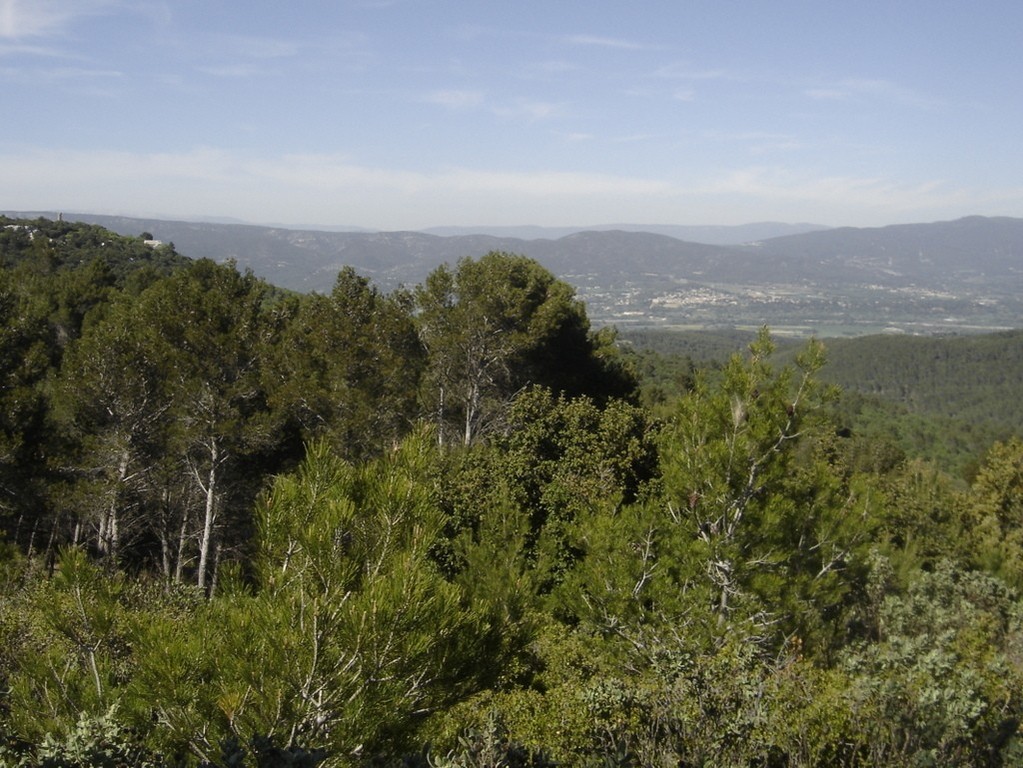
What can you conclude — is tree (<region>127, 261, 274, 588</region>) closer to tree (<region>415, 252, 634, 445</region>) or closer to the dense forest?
the dense forest

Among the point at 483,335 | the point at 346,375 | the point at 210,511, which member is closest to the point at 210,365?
the point at 346,375

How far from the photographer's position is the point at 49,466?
1186 cm

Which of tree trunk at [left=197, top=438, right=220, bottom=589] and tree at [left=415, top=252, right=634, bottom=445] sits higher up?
tree at [left=415, top=252, right=634, bottom=445]

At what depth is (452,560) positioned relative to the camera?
10508 mm

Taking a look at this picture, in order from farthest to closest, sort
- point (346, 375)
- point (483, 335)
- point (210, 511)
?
point (483, 335)
point (346, 375)
point (210, 511)

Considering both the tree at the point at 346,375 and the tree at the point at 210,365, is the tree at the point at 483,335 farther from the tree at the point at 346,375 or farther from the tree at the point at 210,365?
the tree at the point at 210,365

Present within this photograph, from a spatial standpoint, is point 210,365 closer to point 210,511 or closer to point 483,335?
point 210,511

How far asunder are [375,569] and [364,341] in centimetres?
1069

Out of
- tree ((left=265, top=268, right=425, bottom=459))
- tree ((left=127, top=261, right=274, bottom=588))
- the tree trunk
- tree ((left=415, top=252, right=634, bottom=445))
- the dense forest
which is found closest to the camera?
the dense forest

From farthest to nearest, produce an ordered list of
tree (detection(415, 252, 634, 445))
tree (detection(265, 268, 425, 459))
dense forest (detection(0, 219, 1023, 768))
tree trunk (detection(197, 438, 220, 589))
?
tree (detection(415, 252, 634, 445)), tree (detection(265, 268, 425, 459)), tree trunk (detection(197, 438, 220, 589)), dense forest (detection(0, 219, 1023, 768))

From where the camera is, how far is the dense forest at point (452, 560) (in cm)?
372

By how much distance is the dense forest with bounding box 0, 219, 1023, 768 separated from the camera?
12.2ft

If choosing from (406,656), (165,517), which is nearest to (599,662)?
(406,656)

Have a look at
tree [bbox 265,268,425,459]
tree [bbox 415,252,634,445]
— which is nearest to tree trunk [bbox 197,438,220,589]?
tree [bbox 265,268,425,459]
